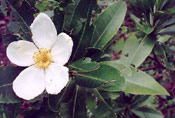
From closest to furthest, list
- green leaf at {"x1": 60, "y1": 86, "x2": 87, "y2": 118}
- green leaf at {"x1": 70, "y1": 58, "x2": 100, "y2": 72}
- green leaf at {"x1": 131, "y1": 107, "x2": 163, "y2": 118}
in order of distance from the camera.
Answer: green leaf at {"x1": 70, "y1": 58, "x2": 100, "y2": 72} < green leaf at {"x1": 60, "y1": 86, "x2": 87, "y2": 118} < green leaf at {"x1": 131, "y1": 107, "x2": 163, "y2": 118}

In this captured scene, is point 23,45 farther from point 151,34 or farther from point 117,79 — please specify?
point 151,34

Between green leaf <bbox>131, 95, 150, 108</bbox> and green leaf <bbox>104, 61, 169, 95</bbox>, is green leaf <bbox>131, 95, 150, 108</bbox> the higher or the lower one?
the lower one

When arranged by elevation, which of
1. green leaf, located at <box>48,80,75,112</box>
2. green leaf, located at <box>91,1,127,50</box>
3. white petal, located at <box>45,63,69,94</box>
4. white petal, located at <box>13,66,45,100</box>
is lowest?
green leaf, located at <box>48,80,75,112</box>

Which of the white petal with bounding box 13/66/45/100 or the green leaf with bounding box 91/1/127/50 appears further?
the green leaf with bounding box 91/1/127/50

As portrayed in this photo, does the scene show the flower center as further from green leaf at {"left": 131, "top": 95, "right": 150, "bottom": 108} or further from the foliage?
green leaf at {"left": 131, "top": 95, "right": 150, "bottom": 108}

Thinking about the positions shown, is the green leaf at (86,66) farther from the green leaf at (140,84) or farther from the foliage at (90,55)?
the green leaf at (140,84)

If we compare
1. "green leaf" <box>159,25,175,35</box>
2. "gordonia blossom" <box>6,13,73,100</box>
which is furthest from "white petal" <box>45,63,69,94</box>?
"green leaf" <box>159,25,175,35</box>

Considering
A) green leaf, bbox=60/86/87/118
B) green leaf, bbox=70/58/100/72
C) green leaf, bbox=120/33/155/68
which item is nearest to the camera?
green leaf, bbox=70/58/100/72

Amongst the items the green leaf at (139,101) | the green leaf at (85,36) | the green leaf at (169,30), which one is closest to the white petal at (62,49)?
the green leaf at (85,36)
